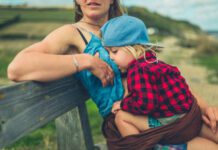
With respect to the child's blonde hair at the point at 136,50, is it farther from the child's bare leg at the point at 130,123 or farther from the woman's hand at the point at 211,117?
the woman's hand at the point at 211,117

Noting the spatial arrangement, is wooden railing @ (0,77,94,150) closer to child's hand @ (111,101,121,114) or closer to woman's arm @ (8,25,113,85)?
woman's arm @ (8,25,113,85)

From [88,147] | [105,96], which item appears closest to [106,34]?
[105,96]

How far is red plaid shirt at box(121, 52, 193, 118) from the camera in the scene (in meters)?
2.79

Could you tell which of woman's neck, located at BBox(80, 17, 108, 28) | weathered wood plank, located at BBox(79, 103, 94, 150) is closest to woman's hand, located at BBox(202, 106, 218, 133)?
weathered wood plank, located at BBox(79, 103, 94, 150)

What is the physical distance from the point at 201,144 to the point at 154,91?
494mm

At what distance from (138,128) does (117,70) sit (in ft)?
1.29

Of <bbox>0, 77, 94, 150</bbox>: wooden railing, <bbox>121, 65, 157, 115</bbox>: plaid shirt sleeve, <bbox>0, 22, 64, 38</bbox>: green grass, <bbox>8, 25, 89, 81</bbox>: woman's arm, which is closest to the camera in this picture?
<bbox>0, 77, 94, 150</bbox>: wooden railing

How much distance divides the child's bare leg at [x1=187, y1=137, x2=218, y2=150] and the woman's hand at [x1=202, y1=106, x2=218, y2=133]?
0.31 feet

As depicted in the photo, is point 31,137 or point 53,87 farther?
point 31,137

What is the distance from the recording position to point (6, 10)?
26.3m

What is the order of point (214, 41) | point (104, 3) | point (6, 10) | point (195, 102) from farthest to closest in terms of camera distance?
point (6, 10) → point (214, 41) → point (104, 3) → point (195, 102)

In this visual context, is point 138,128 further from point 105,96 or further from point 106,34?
point 106,34

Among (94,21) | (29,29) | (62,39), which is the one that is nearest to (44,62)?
(62,39)

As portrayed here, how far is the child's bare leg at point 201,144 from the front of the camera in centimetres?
299
